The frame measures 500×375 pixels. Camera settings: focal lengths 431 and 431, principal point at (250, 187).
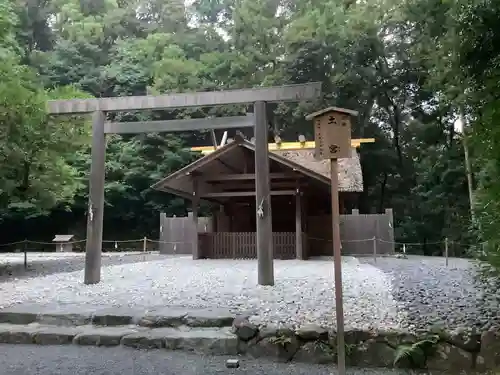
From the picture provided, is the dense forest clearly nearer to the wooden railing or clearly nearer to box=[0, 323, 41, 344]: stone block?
the wooden railing

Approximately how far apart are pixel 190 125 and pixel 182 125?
0.19 metres

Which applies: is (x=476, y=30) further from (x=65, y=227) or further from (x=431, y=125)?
(x=65, y=227)

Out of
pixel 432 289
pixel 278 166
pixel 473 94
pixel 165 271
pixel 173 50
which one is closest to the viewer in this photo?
pixel 473 94

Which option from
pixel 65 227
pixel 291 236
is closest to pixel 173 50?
pixel 65 227

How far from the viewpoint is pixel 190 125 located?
843 centimetres

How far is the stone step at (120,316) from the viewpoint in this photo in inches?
203

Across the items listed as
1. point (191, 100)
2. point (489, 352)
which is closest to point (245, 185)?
point (191, 100)

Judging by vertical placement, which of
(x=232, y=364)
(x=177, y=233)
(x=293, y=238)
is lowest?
(x=232, y=364)

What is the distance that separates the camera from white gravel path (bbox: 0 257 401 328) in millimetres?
5223

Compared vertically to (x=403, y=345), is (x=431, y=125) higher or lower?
higher

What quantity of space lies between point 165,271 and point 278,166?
5.05m

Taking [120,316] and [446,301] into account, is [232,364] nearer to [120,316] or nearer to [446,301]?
[120,316]

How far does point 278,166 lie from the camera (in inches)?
539

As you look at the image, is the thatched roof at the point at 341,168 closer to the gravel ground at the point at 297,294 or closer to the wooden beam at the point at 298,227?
the wooden beam at the point at 298,227
